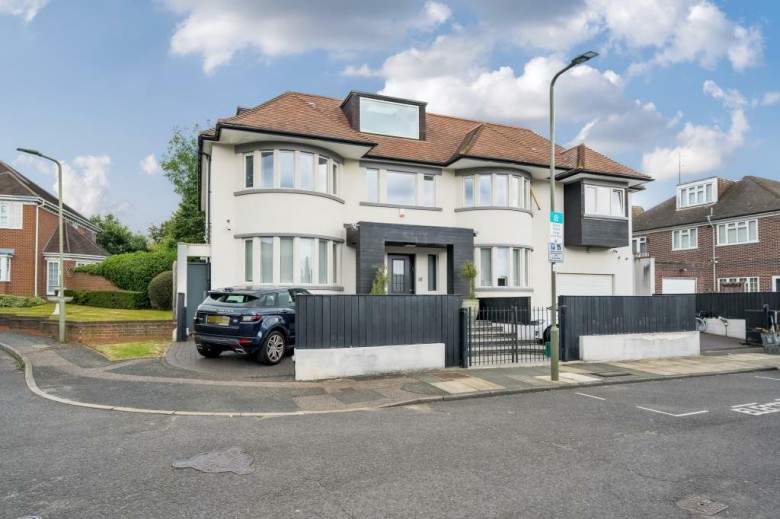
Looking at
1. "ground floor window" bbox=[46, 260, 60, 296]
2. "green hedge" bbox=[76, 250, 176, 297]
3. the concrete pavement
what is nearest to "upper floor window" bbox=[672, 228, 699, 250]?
the concrete pavement

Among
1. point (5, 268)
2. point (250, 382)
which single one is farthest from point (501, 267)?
point (5, 268)

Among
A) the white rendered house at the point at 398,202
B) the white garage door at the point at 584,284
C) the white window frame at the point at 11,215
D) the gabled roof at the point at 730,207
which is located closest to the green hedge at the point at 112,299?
the white window frame at the point at 11,215

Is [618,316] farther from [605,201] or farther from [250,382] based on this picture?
[250,382]

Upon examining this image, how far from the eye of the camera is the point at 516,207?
20125 millimetres

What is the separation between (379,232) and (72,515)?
A: 14.0 metres

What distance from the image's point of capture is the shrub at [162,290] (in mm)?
21625

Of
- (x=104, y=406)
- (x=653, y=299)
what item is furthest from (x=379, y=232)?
(x=104, y=406)

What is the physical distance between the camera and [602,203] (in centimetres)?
2184

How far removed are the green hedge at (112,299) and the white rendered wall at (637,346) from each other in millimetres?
19625

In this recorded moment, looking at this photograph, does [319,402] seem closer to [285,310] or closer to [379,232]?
[285,310]

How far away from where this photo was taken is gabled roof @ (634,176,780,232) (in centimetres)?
3075

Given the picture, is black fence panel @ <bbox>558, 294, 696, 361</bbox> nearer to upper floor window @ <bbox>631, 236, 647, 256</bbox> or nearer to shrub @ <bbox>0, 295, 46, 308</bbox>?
upper floor window @ <bbox>631, 236, 647, 256</bbox>

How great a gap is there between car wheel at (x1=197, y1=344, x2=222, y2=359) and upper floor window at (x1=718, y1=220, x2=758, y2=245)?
1272 inches

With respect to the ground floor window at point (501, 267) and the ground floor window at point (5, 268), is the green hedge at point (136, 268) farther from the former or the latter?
the ground floor window at point (501, 267)
